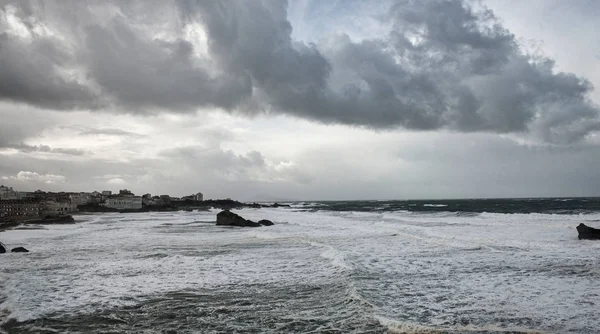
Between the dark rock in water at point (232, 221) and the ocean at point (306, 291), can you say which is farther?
the dark rock in water at point (232, 221)

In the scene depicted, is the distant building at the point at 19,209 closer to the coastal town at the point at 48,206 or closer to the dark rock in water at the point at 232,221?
the coastal town at the point at 48,206

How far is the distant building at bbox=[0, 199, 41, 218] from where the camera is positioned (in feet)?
254

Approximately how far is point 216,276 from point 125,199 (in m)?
130

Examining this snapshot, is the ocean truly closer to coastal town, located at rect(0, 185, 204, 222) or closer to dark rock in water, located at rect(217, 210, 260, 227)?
dark rock in water, located at rect(217, 210, 260, 227)

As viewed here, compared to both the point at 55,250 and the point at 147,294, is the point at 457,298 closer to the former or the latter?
the point at 147,294

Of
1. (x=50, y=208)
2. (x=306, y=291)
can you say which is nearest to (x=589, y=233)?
(x=306, y=291)

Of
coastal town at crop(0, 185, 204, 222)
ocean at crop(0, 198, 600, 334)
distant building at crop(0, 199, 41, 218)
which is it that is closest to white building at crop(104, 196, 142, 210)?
coastal town at crop(0, 185, 204, 222)

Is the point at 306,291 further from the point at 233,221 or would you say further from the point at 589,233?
the point at 233,221

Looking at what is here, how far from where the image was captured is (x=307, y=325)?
8891mm

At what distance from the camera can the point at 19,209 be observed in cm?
8088

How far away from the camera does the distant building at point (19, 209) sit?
77.5m

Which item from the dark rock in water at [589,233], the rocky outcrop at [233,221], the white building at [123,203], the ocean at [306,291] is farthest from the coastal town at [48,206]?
the dark rock in water at [589,233]

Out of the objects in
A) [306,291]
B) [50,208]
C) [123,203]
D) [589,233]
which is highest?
[123,203]

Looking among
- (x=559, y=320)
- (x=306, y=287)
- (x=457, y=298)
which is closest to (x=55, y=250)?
(x=306, y=287)
